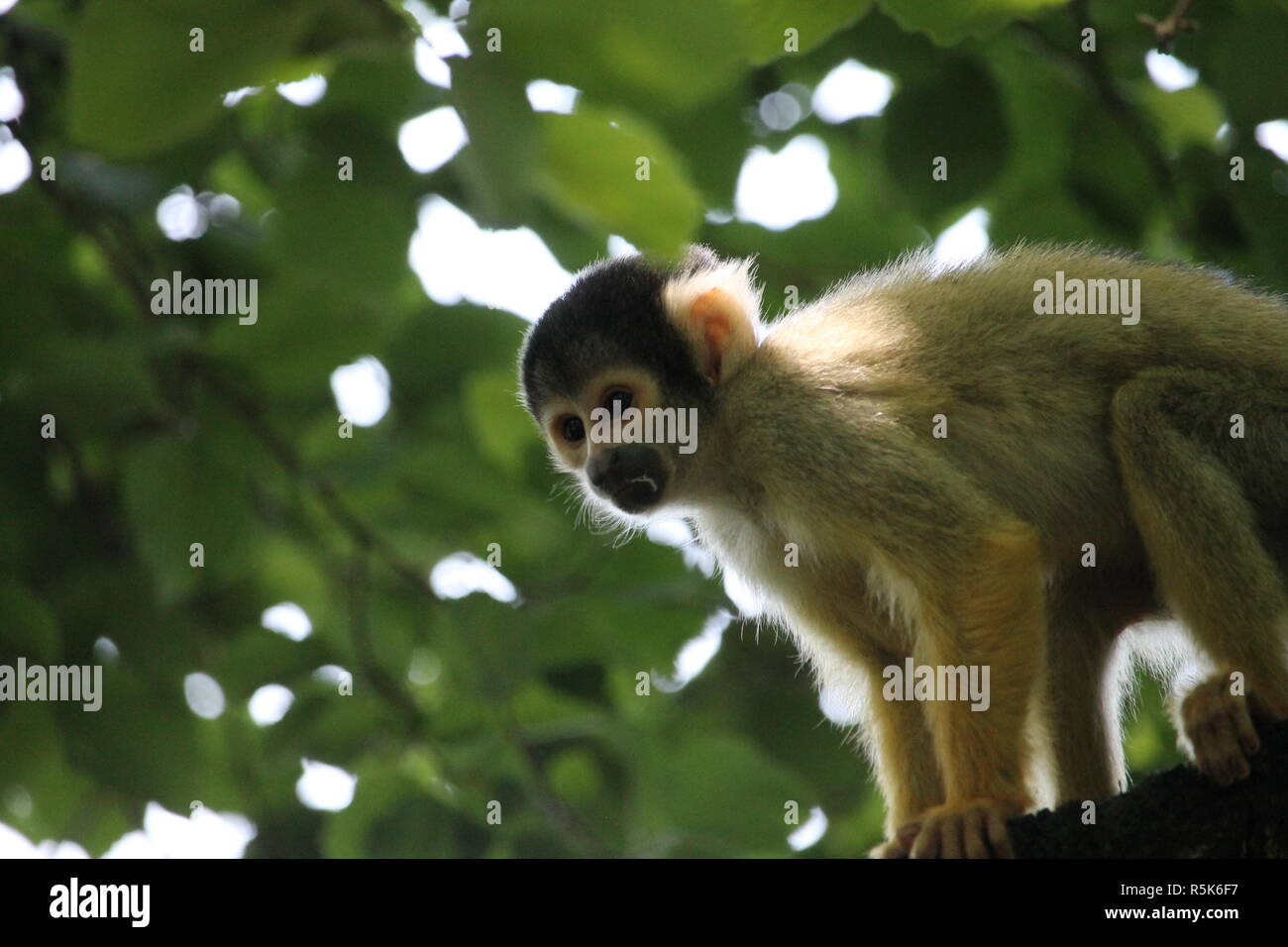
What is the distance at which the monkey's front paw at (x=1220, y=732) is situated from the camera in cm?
283

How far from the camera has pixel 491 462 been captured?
5.25 meters

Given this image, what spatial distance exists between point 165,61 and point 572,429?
9.93ft

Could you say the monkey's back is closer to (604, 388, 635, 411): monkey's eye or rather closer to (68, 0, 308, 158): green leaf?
(604, 388, 635, 411): monkey's eye

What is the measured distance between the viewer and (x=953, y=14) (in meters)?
→ 2.33

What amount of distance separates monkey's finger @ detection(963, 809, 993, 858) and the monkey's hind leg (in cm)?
53

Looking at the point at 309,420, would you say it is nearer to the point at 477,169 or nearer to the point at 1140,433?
the point at 1140,433

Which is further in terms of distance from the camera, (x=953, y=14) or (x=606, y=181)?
(x=953, y=14)

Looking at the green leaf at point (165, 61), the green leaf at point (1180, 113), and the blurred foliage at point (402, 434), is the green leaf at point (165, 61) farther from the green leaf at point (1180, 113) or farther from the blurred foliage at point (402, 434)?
the green leaf at point (1180, 113)

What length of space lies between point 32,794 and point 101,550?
3.23 feet

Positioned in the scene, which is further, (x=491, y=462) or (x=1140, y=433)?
(x=491, y=462)

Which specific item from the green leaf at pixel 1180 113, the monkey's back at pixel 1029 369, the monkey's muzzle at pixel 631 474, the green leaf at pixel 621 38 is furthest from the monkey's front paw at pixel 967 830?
the green leaf at pixel 1180 113

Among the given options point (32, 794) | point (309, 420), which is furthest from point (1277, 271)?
point (32, 794)
